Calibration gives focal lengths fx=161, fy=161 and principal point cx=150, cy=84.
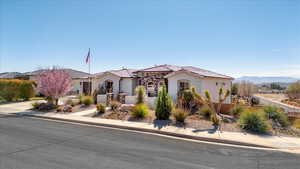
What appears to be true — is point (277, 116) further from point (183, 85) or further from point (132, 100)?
point (132, 100)

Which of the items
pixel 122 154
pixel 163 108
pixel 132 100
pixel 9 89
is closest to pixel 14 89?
pixel 9 89

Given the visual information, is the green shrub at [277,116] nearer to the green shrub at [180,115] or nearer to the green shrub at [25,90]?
the green shrub at [180,115]

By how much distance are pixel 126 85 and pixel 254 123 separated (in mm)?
14758

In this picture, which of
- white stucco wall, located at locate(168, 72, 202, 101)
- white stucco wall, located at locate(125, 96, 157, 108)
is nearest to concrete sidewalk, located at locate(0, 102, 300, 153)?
white stucco wall, located at locate(125, 96, 157, 108)

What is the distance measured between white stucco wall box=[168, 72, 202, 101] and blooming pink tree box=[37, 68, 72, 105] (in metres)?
10.5

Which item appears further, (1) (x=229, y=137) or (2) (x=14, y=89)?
(2) (x=14, y=89)

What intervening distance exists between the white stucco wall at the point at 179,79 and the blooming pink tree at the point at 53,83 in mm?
10451

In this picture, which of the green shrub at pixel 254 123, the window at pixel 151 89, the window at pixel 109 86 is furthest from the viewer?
the window at pixel 109 86

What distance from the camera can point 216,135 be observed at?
7.57 meters

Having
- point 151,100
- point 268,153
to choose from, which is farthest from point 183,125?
point 151,100

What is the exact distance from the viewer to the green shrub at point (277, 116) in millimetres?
9492

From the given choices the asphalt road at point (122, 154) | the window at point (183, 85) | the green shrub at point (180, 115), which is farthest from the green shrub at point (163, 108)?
the window at point (183, 85)

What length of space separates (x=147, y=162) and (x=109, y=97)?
1352 centimetres

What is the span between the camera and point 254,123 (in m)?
8.48
